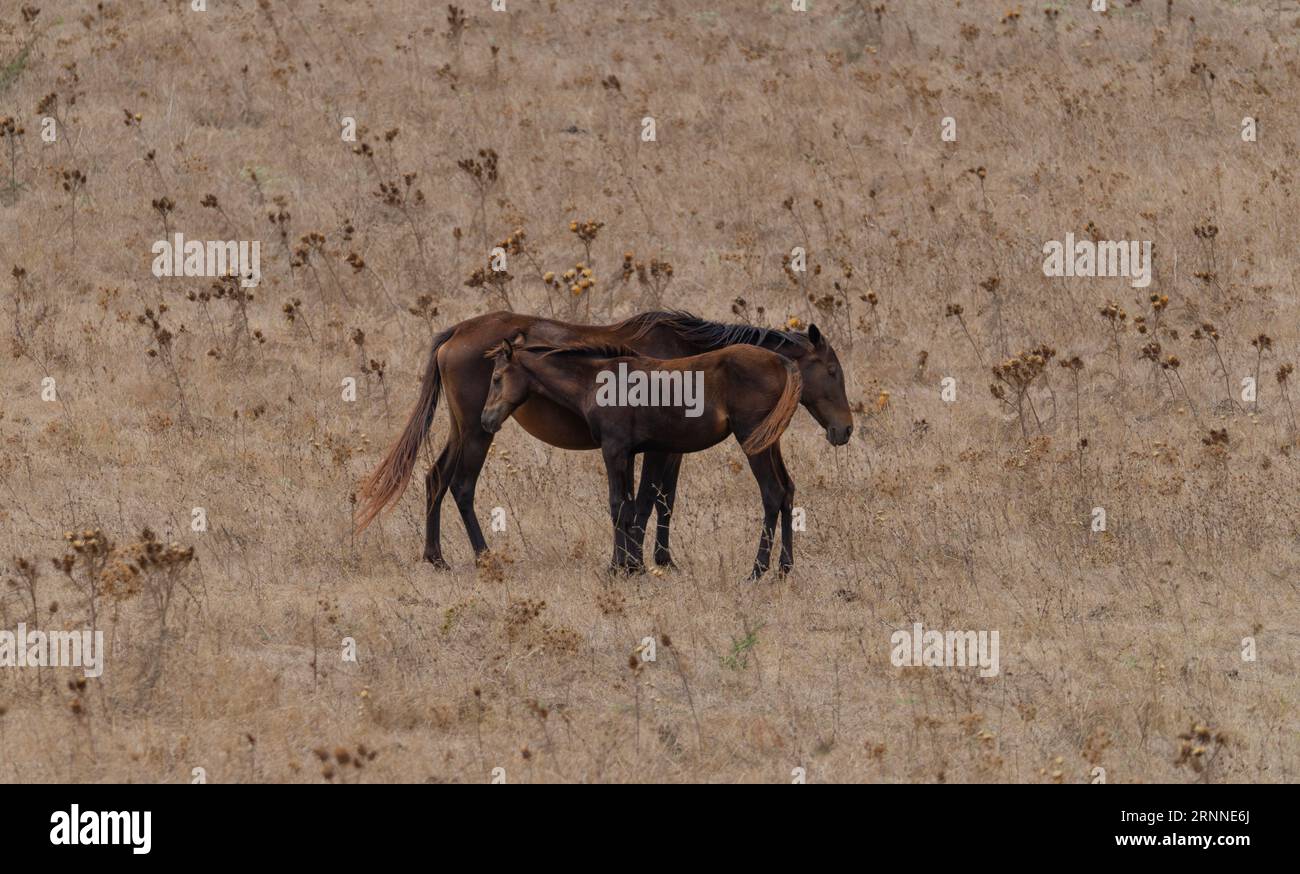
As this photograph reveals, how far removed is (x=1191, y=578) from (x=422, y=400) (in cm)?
592

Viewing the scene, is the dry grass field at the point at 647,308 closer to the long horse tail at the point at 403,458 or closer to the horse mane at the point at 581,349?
the long horse tail at the point at 403,458

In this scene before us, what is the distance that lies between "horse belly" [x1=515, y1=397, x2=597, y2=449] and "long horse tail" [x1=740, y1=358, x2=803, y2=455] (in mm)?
1281

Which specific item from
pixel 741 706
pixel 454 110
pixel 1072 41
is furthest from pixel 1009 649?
pixel 1072 41

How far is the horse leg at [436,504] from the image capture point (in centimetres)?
1179

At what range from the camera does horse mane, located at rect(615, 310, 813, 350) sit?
38.5ft

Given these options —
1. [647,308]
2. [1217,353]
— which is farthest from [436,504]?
[1217,353]

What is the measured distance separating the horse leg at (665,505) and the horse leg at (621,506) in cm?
27

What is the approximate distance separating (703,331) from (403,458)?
2.47 m

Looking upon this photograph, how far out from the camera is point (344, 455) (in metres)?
14.0

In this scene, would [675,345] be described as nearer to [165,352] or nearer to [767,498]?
[767,498]


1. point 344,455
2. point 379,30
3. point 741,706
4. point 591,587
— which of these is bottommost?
point 741,706

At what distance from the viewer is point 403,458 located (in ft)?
39.3

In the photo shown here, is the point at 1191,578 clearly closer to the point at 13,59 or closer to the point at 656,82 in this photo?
the point at 656,82

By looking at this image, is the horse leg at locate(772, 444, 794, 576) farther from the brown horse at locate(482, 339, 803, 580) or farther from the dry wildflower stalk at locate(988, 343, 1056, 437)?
the dry wildflower stalk at locate(988, 343, 1056, 437)
